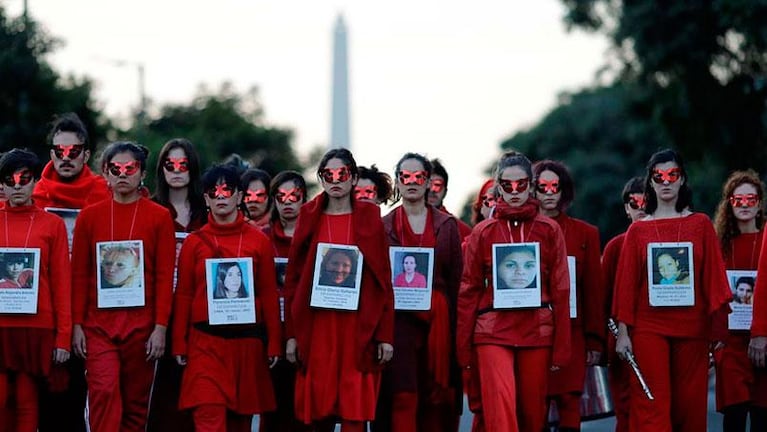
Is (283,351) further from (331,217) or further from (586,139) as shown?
(586,139)

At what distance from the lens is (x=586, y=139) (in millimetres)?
71500

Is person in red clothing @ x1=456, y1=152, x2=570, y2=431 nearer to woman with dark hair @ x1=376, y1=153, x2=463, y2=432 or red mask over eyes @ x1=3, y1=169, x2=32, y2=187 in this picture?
woman with dark hair @ x1=376, y1=153, x2=463, y2=432

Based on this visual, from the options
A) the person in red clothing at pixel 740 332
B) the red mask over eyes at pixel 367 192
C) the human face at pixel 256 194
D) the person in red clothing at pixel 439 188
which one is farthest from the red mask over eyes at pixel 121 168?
the person in red clothing at pixel 740 332

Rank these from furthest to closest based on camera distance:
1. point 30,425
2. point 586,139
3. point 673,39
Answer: point 586,139
point 673,39
point 30,425

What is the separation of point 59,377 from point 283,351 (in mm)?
1710

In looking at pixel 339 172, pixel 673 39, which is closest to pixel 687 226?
pixel 339 172

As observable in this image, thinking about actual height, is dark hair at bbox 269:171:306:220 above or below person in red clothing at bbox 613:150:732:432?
above

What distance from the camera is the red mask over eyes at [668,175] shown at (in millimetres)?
13602

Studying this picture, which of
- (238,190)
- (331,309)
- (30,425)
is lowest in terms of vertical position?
(30,425)

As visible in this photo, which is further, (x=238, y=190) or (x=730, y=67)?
(x=730, y=67)

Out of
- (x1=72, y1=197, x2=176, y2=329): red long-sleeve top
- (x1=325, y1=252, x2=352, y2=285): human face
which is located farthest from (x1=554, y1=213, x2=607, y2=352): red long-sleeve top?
(x1=72, y1=197, x2=176, y2=329): red long-sleeve top

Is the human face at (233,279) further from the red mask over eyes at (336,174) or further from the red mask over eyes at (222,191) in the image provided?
the red mask over eyes at (336,174)

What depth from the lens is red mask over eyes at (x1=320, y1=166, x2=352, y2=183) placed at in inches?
527

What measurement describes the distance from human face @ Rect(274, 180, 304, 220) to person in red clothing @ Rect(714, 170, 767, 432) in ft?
11.9
